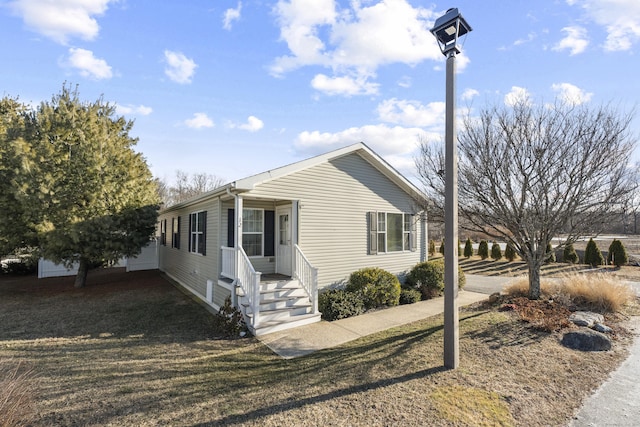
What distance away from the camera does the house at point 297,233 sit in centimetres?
778

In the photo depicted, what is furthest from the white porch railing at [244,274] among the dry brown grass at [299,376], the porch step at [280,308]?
the dry brown grass at [299,376]

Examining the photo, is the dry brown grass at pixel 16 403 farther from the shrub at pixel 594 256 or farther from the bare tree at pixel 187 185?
the bare tree at pixel 187 185

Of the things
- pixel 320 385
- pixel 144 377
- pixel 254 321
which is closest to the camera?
pixel 320 385

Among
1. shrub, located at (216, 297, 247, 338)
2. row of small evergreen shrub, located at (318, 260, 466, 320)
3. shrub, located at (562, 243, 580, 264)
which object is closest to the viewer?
shrub, located at (216, 297, 247, 338)

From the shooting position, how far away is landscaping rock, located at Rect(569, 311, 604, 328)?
678 centimetres

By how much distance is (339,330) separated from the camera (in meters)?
7.18

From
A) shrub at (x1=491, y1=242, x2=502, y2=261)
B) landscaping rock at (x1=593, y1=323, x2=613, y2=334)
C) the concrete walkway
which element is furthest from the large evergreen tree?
shrub at (x1=491, y1=242, x2=502, y2=261)

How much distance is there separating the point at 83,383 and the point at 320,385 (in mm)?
3342

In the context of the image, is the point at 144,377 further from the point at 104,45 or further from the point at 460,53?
the point at 104,45

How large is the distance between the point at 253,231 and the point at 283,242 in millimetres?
941

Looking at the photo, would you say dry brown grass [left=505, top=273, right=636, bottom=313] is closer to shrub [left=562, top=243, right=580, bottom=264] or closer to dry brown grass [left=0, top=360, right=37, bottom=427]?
shrub [left=562, top=243, right=580, bottom=264]

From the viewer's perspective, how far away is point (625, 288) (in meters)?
8.48

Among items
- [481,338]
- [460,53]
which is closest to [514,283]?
[481,338]

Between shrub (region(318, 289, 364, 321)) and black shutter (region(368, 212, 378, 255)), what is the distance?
6.93 feet
